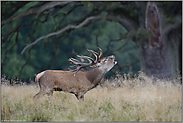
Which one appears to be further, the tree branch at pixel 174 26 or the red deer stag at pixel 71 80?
the tree branch at pixel 174 26

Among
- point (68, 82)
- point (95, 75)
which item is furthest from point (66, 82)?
point (95, 75)

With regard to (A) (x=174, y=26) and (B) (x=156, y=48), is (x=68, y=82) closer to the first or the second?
(B) (x=156, y=48)

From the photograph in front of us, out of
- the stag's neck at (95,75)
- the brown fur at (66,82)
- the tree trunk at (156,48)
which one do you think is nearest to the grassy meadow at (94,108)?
the brown fur at (66,82)

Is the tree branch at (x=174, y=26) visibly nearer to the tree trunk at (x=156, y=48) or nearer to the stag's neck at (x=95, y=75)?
the tree trunk at (x=156, y=48)

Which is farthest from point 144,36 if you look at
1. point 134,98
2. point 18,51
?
point 18,51

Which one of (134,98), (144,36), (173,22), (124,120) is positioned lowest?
(124,120)

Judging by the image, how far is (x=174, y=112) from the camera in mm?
4992

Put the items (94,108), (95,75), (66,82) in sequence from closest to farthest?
(94,108) < (66,82) < (95,75)

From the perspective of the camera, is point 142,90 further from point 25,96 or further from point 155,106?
point 25,96

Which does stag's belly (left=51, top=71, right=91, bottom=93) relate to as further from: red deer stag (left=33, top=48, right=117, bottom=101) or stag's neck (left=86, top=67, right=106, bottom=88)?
stag's neck (left=86, top=67, right=106, bottom=88)

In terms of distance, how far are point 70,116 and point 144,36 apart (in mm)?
4944

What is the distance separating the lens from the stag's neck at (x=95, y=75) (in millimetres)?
5523

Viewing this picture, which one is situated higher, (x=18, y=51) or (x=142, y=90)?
(x=18, y=51)

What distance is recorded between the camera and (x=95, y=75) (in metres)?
5.55
